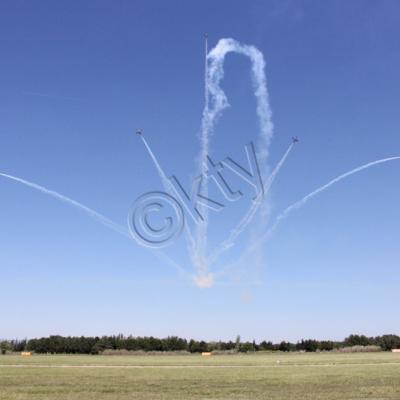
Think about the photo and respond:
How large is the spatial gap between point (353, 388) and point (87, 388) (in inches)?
842

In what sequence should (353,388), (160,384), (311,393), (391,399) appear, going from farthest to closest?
(160,384) → (353,388) → (311,393) → (391,399)

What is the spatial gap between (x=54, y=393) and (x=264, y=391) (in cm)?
1575

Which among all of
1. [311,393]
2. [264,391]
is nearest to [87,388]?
[264,391]

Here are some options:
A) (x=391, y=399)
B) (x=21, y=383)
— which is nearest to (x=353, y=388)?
(x=391, y=399)

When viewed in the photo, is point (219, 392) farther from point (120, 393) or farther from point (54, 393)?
point (54, 393)

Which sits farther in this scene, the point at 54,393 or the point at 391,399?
the point at 54,393

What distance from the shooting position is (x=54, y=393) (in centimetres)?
4309

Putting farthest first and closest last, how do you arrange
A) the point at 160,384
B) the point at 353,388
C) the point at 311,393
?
the point at 160,384
the point at 353,388
the point at 311,393

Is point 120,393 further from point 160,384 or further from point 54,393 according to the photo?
point 160,384

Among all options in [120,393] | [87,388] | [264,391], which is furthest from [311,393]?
[87,388]

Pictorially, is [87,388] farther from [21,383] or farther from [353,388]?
[353,388]

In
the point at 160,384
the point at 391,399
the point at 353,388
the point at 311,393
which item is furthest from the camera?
the point at 160,384

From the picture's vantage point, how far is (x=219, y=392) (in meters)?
43.8

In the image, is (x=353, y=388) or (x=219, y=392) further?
(x=353, y=388)
